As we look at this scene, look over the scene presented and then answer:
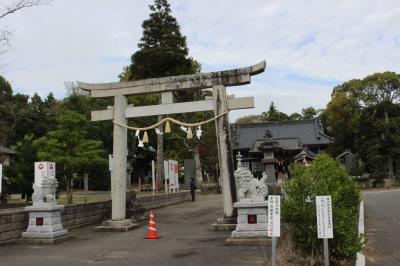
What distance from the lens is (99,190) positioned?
141 feet

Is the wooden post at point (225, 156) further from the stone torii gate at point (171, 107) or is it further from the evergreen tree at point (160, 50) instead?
the evergreen tree at point (160, 50)

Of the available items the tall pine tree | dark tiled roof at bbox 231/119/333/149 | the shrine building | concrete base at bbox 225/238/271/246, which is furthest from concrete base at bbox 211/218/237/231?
dark tiled roof at bbox 231/119/333/149

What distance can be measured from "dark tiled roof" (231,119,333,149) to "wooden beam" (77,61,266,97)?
35.6 m

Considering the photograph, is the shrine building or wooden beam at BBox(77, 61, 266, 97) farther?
the shrine building

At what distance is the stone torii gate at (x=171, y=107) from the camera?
13672 mm

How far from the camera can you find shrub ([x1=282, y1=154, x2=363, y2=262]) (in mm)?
7156

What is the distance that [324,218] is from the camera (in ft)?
21.5

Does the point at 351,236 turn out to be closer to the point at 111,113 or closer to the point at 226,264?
the point at 226,264

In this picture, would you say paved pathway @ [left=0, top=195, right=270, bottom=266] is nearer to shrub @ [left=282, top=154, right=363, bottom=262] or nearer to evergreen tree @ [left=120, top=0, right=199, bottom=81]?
shrub @ [left=282, top=154, right=363, bottom=262]

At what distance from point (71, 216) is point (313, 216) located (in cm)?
1041

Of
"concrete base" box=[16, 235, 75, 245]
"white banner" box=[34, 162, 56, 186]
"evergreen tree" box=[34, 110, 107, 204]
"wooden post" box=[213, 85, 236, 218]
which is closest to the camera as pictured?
"concrete base" box=[16, 235, 75, 245]

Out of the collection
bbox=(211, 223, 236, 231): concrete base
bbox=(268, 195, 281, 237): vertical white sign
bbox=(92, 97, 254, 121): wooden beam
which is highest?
bbox=(92, 97, 254, 121): wooden beam

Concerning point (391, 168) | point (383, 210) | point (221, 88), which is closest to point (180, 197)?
point (383, 210)

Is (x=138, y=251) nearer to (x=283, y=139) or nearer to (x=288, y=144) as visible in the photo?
(x=288, y=144)
